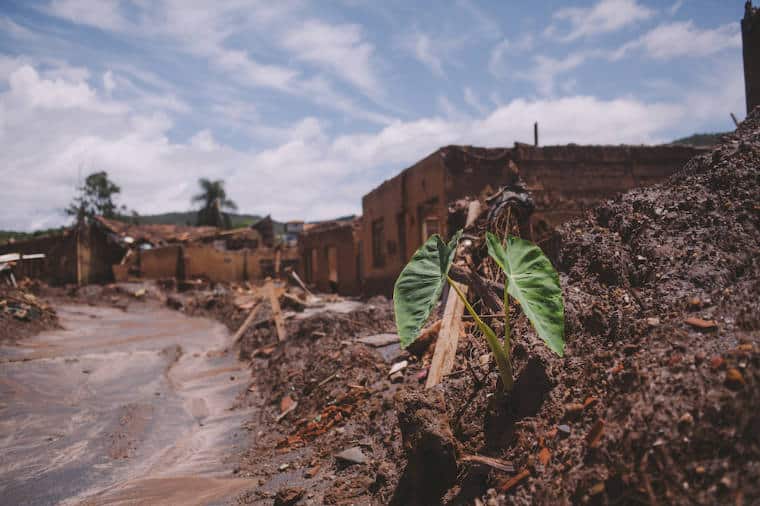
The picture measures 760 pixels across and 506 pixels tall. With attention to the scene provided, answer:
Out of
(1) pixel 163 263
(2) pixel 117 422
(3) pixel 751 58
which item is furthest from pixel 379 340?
(1) pixel 163 263

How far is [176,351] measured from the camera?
39.8 ft

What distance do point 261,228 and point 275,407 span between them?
1311 inches

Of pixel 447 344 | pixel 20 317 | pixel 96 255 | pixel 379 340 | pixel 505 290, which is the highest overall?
pixel 96 255

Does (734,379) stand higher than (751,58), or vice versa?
(751,58)

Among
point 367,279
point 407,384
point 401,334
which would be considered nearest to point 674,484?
point 401,334

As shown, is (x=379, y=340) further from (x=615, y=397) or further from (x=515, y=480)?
(x=615, y=397)

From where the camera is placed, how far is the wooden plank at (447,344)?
14.9 ft

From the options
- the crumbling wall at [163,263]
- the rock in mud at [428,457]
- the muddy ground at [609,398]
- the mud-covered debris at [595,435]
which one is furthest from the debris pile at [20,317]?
the crumbling wall at [163,263]

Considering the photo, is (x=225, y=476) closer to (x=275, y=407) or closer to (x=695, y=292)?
(x=275, y=407)

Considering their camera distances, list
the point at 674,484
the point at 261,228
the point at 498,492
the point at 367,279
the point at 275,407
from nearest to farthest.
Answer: the point at 674,484 → the point at 498,492 → the point at 275,407 → the point at 367,279 → the point at 261,228

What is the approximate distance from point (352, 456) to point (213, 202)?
151ft

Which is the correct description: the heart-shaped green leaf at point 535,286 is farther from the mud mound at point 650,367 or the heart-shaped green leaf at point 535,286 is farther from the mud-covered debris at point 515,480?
the mud-covered debris at point 515,480

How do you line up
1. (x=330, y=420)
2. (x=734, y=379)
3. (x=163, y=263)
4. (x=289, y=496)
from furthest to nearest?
(x=163, y=263), (x=330, y=420), (x=289, y=496), (x=734, y=379)

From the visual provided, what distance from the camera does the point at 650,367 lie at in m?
2.61
